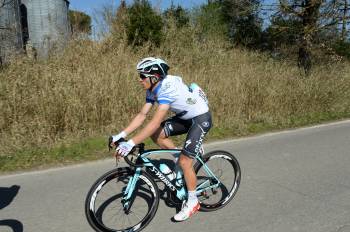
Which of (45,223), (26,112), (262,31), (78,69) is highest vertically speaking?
(262,31)

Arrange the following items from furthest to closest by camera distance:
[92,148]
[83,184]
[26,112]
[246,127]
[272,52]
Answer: [272,52], [246,127], [26,112], [92,148], [83,184]

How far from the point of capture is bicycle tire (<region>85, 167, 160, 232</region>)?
379 centimetres

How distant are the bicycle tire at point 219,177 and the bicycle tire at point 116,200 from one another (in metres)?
0.72

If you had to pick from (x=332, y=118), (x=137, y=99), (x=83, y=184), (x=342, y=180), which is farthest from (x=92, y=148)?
(x=332, y=118)

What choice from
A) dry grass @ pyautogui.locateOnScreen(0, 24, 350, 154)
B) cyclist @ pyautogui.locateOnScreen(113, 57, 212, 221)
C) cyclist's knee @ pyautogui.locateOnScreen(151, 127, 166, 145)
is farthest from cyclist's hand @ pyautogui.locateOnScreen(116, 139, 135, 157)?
dry grass @ pyautogui.locateOnScreen(0, 24, 350, 154)

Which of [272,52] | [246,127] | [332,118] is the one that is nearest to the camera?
[246,127]

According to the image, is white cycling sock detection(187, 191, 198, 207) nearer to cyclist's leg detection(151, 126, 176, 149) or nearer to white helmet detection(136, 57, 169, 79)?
cyclist's leg detection(151, 126, 176, 149)

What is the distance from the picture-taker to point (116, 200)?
4.26m

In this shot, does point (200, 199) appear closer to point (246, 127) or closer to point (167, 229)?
point (167, 229)

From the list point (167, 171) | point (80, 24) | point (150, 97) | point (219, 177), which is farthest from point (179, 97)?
point (80, 24)

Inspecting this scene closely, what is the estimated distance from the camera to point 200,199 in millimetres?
4691

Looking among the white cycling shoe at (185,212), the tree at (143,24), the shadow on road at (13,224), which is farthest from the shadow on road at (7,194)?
the tree at (143,24)

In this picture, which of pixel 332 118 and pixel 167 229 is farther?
pixel 332 118

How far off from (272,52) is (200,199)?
16.6 metres
